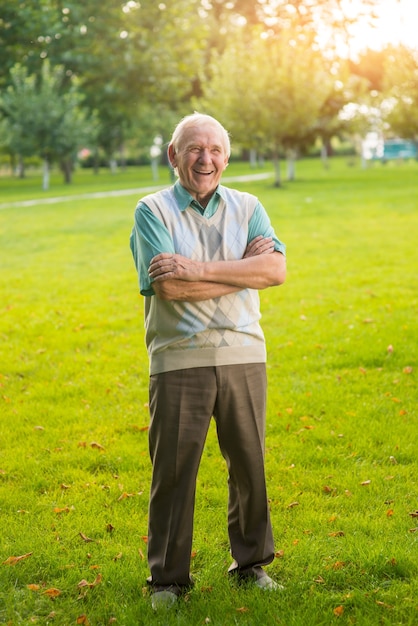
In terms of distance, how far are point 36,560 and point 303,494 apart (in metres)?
1.78

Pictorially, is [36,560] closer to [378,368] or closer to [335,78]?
[378,368]

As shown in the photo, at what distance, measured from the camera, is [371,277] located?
13359 millimetres

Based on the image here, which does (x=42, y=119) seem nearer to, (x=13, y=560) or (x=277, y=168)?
(x=277, y=168)

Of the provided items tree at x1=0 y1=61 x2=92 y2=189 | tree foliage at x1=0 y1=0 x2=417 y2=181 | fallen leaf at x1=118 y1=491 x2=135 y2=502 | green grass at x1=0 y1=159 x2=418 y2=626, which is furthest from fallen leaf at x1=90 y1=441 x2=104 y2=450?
tree at x1=0 y1=61 x2=92 y2=189

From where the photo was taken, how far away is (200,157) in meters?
3.61

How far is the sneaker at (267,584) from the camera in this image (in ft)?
13.3

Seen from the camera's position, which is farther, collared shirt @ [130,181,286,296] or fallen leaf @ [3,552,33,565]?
fallen leaf @ [3,552,33,565]

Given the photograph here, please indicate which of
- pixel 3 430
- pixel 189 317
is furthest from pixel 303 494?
pixel 3 430

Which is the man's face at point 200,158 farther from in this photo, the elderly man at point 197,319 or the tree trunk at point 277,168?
the tree trunk at point 277,168

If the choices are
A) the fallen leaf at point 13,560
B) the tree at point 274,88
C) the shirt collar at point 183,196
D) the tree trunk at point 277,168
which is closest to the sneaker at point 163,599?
the fallen leaf at point 13,560

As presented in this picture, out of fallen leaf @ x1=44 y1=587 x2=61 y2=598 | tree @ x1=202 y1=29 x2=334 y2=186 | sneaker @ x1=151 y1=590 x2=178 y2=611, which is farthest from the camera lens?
tree @ x1=202 y1=29 x2=334 y2=186

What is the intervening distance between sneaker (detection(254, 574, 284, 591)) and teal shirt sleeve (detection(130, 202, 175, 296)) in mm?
1555

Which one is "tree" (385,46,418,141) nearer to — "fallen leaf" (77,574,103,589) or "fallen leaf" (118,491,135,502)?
"fallen leaf" (118,491,135,502)

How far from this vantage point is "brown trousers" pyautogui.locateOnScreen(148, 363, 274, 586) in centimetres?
370
